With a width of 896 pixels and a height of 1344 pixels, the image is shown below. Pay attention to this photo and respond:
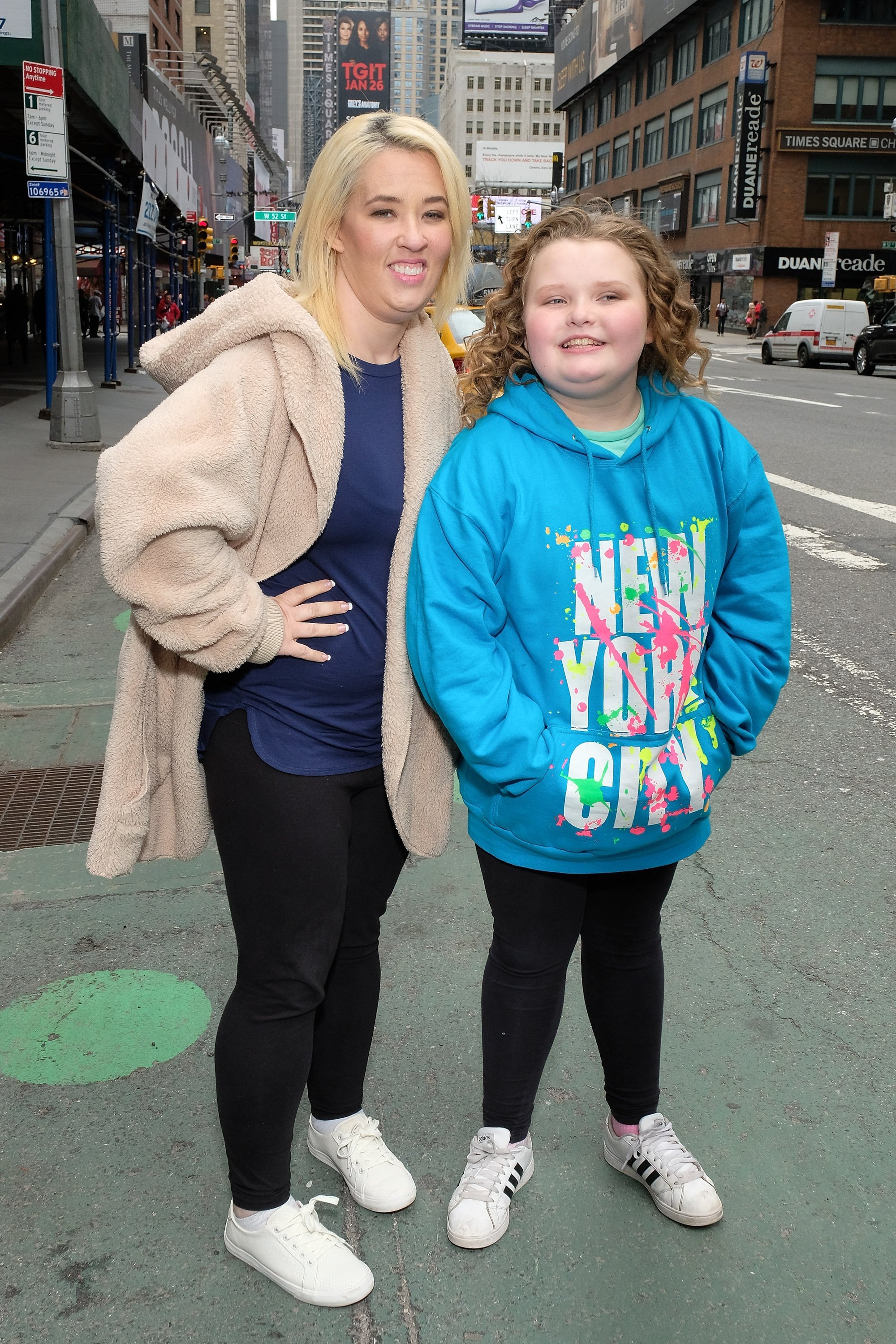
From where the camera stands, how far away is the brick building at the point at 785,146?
161 feet

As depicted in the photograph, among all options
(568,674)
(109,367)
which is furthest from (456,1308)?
(109,367)

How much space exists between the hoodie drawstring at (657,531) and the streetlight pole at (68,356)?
451 inches

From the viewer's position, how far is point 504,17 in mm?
125750

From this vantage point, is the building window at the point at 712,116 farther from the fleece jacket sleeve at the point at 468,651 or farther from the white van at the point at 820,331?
the fleece jacket sleeve at the point at 468,651

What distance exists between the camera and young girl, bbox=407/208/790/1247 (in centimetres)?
195

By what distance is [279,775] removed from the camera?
195 cm

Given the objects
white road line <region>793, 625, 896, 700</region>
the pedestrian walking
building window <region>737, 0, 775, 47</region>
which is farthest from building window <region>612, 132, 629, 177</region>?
white road line <region>793, 625, 896, 700</region>

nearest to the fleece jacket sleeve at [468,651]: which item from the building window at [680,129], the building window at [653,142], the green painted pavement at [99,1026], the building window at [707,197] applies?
the green painted pavement at [99,1026]

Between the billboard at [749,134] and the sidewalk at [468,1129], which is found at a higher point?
the billboard at [749,134]

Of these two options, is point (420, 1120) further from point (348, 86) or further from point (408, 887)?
point (348, 86)

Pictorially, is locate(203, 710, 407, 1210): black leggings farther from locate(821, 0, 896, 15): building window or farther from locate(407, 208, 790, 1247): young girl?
locate(821, 0, 896, 15): building window

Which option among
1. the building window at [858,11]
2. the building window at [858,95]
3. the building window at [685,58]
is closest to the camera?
the building window at [858,11]

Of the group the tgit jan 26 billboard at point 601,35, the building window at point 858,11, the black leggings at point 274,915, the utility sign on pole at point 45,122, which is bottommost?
the black leggings at point 274,915

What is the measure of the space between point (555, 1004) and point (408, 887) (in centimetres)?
152
